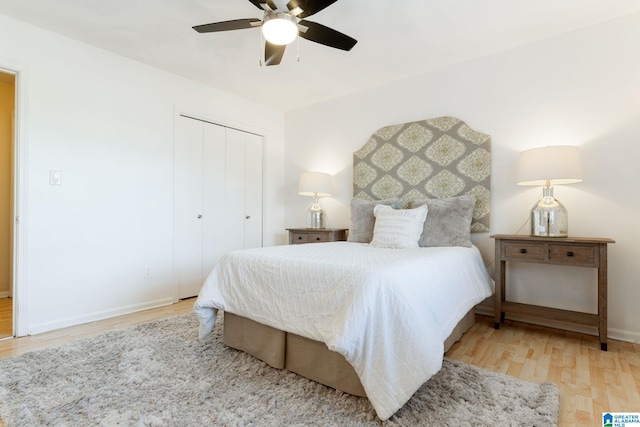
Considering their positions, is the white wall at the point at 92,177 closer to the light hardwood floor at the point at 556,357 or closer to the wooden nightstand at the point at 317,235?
the light hardwood floor at the point at 556,357

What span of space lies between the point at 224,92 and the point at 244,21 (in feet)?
6.66

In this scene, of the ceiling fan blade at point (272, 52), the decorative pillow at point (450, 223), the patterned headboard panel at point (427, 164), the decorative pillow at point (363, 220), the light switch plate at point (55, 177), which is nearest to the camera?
the ceiling fan blade at point (272, 52)

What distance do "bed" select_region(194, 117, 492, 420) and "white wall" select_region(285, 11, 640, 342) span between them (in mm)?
211

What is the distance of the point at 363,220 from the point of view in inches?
123

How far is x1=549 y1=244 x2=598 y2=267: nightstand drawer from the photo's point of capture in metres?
2.20

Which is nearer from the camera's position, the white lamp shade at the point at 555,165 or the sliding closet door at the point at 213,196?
the white lamp shade at the point at 555,165

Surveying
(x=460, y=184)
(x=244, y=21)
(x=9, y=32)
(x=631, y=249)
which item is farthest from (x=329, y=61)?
(x=631, y=249)

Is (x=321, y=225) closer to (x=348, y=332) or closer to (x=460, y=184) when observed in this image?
(x=460, y=184)

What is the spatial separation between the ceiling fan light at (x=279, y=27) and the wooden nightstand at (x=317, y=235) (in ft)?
6.84

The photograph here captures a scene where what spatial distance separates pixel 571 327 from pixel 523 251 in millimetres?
773

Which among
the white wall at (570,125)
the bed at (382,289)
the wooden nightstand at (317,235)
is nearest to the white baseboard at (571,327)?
the white wall at (570,125)

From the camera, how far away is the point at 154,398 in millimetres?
1543
